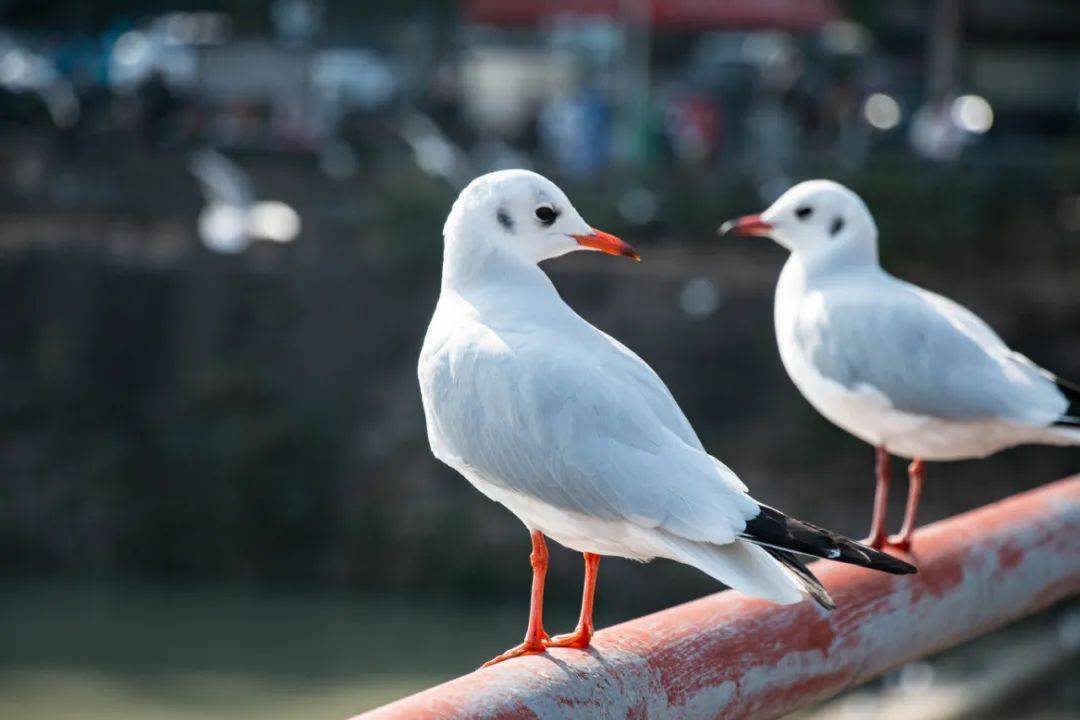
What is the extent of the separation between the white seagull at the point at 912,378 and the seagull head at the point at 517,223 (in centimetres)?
123

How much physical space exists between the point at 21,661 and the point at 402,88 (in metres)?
9.52

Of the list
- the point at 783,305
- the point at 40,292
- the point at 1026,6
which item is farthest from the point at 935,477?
the point at 783,305

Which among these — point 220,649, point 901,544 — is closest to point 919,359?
point 901,544

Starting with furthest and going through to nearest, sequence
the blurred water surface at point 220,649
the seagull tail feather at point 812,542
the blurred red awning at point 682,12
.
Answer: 1. the blurred red awning at point 682,12
2. the blurred water surface at point 220,649
3. the seagull tail feather at point 812,542

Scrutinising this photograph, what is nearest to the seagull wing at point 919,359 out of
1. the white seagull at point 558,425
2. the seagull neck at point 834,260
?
the seagull neck at point 834,260

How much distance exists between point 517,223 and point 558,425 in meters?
0.45

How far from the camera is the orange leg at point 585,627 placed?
2.45m

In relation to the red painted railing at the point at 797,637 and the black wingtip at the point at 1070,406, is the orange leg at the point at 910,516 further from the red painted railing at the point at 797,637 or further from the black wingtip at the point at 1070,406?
the black wingtip at the point at 1070,406

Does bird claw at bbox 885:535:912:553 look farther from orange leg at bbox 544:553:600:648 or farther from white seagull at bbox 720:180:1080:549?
orange leg at bbox 544:553:600:648

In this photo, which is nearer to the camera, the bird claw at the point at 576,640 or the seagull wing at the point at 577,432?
the bird claw at the point at 576,640

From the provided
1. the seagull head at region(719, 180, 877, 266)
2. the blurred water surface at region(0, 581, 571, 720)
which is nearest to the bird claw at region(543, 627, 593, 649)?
the seagull head at region(719, 180, 877, 266)

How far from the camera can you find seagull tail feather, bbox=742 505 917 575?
215 centimetres

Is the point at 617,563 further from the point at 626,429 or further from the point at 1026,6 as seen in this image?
the point at 626,429

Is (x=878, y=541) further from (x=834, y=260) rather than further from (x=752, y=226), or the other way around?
(x=752, y=226)
